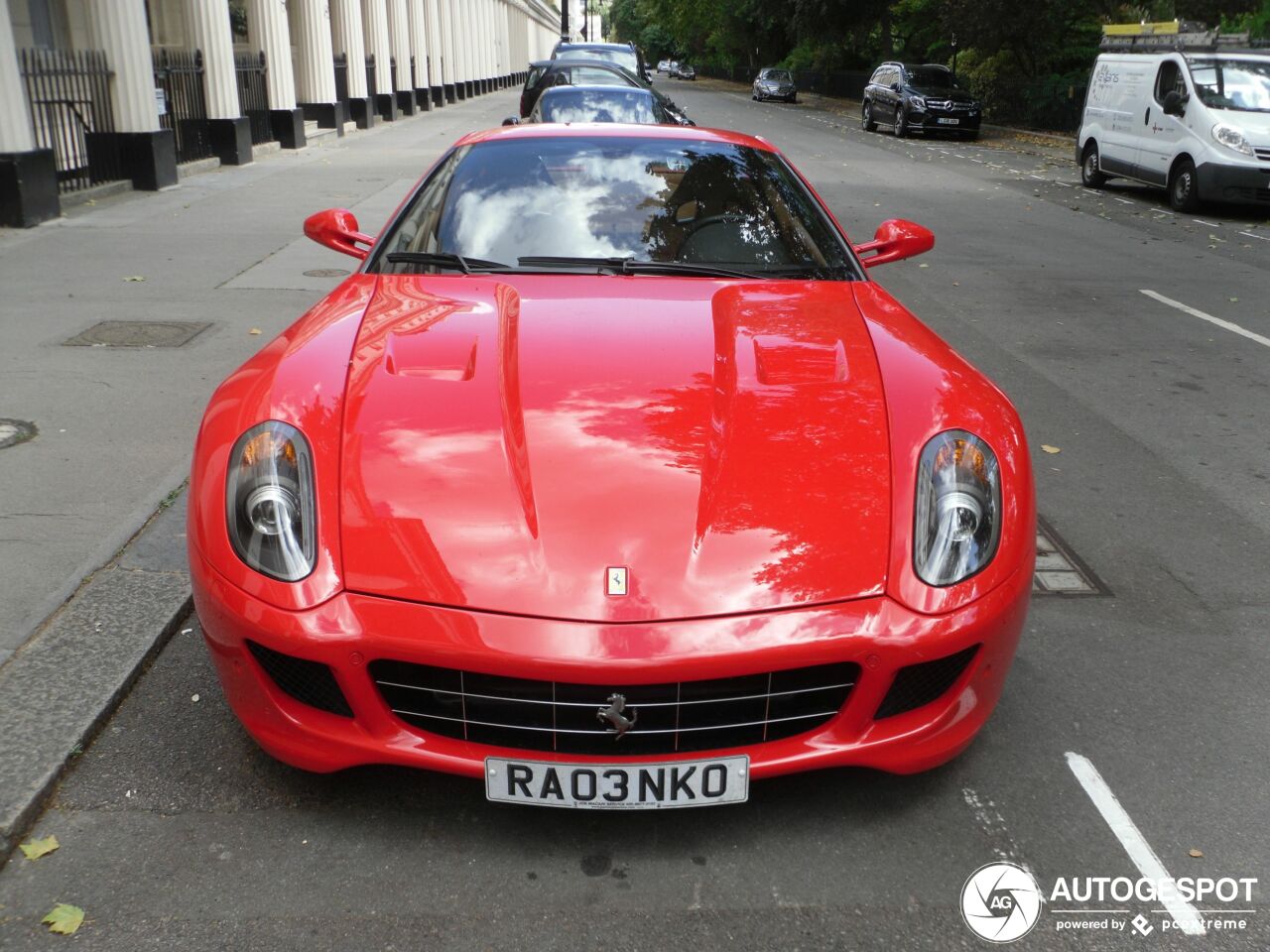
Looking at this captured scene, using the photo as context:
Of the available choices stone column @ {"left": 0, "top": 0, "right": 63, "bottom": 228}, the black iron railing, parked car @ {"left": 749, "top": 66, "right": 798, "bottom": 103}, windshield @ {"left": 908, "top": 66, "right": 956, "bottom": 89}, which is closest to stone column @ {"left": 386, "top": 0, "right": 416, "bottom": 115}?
the black iron railing

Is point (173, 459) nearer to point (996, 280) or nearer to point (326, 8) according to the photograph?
point (996, 280)

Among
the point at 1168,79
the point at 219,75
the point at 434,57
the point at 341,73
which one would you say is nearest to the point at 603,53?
the point at 341,73

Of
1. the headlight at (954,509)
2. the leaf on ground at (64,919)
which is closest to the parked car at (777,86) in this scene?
the headlight at (954,509)

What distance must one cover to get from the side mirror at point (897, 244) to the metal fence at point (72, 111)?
10.1 m

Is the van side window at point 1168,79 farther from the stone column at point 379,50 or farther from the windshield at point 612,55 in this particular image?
the stone column at point 379,50

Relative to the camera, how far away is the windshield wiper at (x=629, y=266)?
151 inches

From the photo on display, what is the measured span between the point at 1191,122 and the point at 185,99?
13.5 m

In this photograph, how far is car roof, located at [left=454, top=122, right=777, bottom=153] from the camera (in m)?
4.48

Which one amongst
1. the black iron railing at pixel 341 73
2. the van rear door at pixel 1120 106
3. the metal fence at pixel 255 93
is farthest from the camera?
the black iron railing at pixel 341 73

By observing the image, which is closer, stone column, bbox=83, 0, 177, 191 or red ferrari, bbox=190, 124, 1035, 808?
red ferrari, bbox=190, 124, 1035, 808

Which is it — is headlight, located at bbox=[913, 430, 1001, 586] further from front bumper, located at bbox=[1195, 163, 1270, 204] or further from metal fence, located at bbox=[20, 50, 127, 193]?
front bumper, located at bbox=[1195, 163, 1270, 204]

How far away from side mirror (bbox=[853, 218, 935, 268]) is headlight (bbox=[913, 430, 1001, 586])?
1664 millimetres

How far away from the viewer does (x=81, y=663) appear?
10.7 feet

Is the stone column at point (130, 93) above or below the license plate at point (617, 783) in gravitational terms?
above
